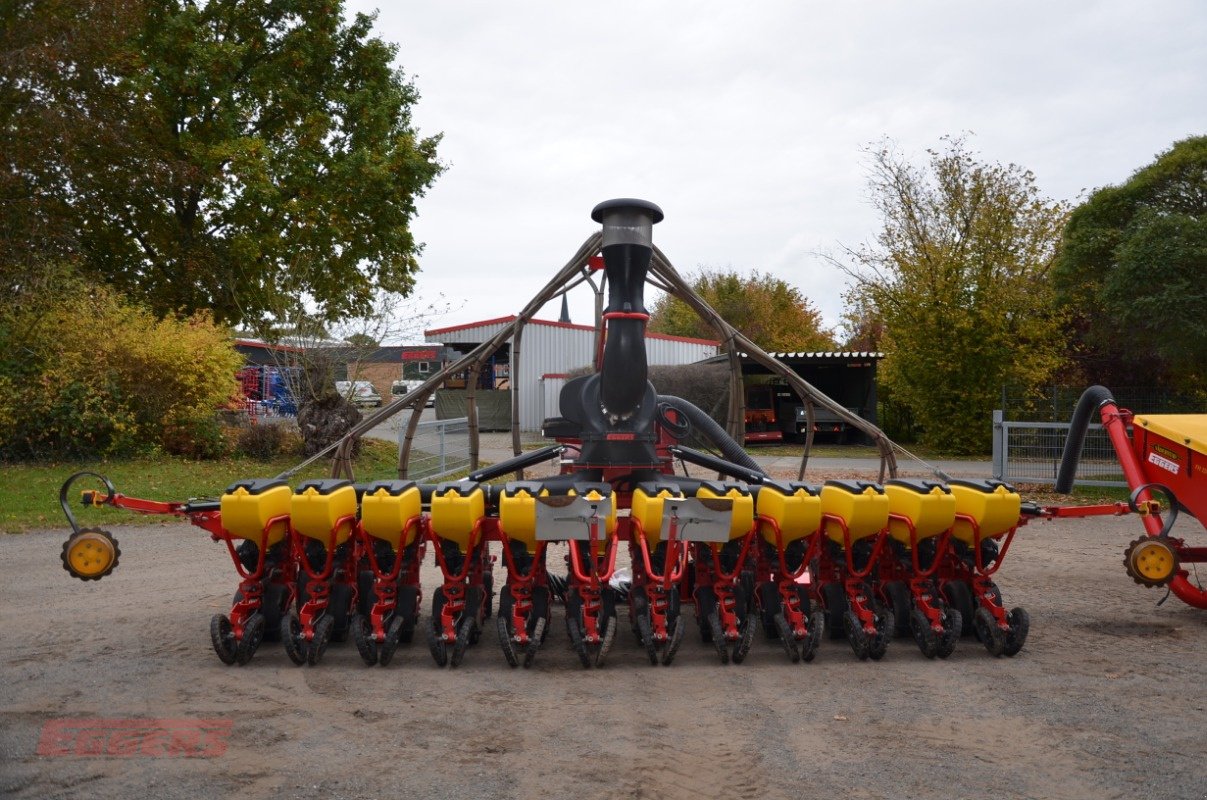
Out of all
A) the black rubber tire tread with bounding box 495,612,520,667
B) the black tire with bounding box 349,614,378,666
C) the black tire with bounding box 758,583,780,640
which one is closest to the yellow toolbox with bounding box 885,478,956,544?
the black tire with bounding box 758,583,780,640

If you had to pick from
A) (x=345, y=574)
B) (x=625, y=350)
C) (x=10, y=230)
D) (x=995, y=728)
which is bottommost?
(x=995, y=728)

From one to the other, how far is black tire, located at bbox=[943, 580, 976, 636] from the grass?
822 centimetres

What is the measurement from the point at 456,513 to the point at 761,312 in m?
45.7

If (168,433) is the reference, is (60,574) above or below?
below

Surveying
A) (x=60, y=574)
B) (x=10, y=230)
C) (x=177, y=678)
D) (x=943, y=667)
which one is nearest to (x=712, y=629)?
(x=943, y=667)

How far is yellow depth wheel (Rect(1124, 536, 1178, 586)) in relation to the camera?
231 inches

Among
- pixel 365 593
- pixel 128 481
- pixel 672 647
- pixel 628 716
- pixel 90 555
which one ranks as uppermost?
pixel 90 555

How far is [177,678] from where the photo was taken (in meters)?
5.53

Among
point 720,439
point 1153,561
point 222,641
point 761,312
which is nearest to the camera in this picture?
point 222,641

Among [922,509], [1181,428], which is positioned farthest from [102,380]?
[1181,428]

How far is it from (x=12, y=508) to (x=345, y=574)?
363 inches

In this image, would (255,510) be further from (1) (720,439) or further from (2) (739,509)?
(1) (720,439)

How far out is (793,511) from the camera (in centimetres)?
601

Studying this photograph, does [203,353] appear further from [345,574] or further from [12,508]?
[345,574]
